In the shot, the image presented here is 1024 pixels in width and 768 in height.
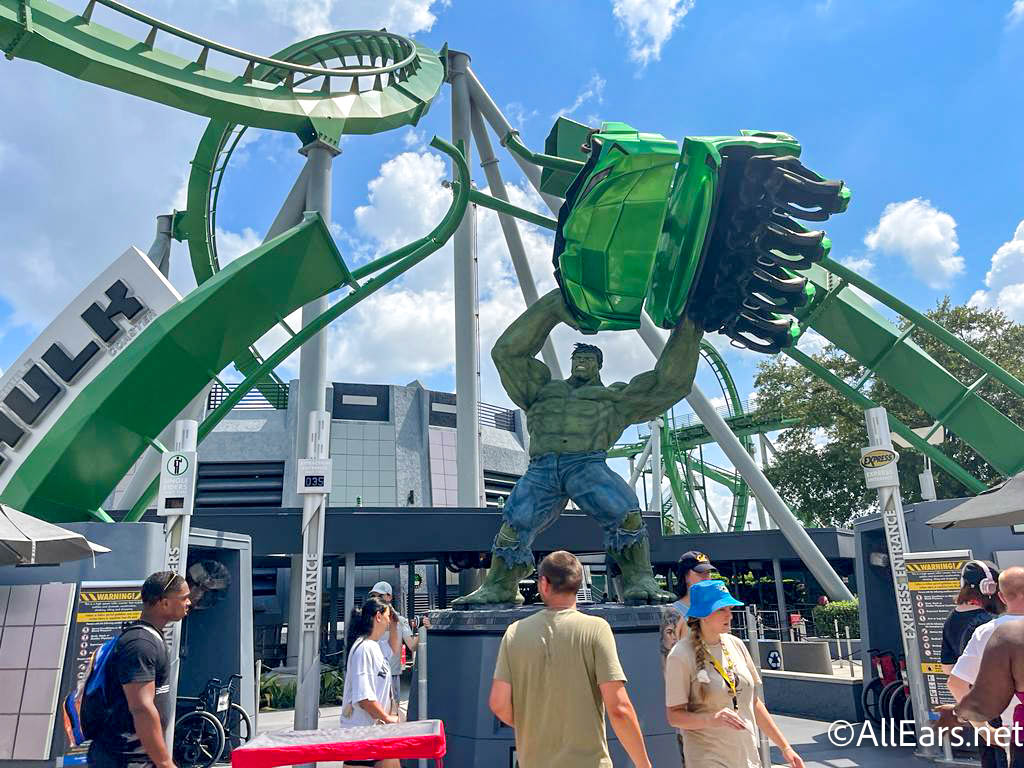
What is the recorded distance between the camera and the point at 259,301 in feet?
32.5

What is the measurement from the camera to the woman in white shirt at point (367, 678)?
15.8 ft

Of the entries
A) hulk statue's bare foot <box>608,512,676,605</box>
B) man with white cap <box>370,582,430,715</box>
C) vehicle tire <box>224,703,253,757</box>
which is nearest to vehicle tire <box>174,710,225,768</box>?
vehicle tire <box>224,703,253,757</box>

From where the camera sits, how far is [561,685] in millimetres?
2914

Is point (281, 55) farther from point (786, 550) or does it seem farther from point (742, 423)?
point (742, 423)

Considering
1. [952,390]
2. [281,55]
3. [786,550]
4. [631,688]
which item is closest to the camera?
[631,688]

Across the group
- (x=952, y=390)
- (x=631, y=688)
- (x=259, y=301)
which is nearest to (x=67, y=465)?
(x=259, y=301)

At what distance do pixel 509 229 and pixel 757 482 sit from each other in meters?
7.82

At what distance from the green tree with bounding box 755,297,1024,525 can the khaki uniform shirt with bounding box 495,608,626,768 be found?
2131 cm

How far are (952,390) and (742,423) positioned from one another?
2142 cm

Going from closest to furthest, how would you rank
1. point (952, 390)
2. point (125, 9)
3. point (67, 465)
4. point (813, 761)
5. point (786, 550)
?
point (813, 761), point (67, 465), point (125, 9), point (952, 390), point (786, 550)

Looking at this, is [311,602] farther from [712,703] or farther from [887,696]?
[887,696]

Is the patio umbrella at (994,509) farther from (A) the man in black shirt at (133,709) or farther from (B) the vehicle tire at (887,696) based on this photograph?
(A) the man in black shirt at (133,709)

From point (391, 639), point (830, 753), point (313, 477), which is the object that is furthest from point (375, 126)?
point (830, 753)

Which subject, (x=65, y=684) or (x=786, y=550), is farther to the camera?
(x=786, y=550)
